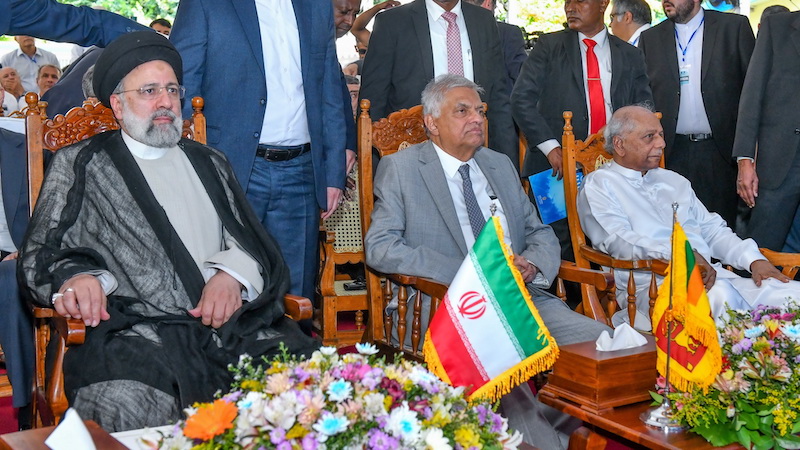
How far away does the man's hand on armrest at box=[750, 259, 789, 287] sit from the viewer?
147 inches

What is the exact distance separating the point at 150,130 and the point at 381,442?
178 centimetres

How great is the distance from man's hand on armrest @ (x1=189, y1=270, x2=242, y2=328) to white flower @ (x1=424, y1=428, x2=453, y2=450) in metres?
1.30

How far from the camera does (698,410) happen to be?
2406 mm

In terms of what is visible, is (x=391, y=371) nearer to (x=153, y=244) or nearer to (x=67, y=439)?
(x=67, y=439)

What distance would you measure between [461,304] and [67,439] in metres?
1.02

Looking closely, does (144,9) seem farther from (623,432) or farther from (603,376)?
(623,432)

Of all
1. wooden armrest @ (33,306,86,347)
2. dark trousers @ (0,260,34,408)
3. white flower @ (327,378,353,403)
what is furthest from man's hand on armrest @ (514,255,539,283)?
white flower @ (327,378,353,403)

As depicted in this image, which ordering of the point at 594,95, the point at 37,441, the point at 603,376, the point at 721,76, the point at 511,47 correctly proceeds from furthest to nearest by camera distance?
the point at 511,47
the point at 721,76
the point at 594,95
the point at 603,376
the point at 37,441

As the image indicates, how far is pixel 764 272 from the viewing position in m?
3.77

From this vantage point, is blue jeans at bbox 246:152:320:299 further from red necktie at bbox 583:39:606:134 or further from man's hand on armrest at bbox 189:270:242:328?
red necktie at bbox 583:39:606:134

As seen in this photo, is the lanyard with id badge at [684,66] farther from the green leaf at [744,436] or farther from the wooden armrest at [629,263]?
the green leaf at [744,436]

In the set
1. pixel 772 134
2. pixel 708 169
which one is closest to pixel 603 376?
pixel 772 134

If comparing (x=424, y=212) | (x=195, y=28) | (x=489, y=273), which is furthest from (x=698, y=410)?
(x=195, y=28)

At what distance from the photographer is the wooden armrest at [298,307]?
9.16 ft
